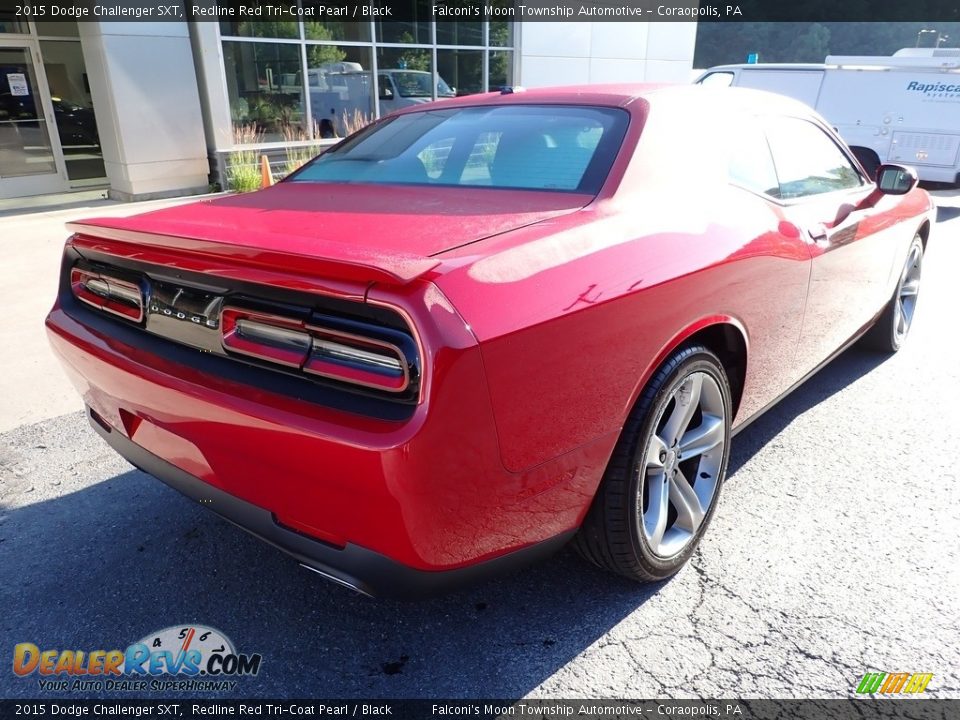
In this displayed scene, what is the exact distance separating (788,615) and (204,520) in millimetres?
2138

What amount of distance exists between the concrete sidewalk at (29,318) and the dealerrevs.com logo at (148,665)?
1.92m

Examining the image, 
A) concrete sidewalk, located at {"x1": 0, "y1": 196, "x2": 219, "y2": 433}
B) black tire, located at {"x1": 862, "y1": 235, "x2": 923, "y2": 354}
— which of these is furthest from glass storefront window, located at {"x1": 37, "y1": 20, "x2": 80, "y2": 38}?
black tire, located at {"x1": 862, "y1": 235, "x2": 923, "y2": 354}

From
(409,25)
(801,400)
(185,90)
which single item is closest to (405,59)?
(409,25)

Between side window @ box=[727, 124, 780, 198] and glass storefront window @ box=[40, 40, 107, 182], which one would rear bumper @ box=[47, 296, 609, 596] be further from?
glass storefront window @ box=[40, 40, 107, 182]

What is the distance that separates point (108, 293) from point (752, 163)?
7.78 ft

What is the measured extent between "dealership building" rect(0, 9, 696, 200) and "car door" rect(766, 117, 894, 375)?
8.96 metres

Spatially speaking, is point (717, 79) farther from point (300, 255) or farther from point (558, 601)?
point (300, 255)

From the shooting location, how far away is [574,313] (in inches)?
72.0

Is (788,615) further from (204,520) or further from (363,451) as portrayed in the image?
(204,520)

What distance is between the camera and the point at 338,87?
468 inches

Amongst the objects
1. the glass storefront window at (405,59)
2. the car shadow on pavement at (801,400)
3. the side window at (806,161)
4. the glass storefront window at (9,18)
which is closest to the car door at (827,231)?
the side window at (806,161)

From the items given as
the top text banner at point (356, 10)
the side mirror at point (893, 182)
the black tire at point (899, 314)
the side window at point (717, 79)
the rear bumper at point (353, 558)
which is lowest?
the black tire at point (899, 314)

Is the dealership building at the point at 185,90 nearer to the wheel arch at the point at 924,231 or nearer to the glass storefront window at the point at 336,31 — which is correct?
the glass storefront window at the point at 336,31

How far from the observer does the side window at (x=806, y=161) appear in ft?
9.86
